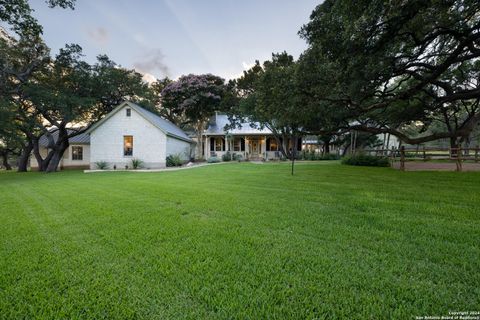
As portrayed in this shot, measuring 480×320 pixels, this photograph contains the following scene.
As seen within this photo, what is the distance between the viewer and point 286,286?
1.90m

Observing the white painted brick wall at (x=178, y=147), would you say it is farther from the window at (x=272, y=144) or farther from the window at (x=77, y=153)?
the window at (x=77, y=153)

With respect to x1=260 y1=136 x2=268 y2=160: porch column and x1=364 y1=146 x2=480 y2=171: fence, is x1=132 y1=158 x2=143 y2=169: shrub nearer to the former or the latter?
x1=260 y1=136 x2=268 y2=160: porch column

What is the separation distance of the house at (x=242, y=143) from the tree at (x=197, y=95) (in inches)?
68.2

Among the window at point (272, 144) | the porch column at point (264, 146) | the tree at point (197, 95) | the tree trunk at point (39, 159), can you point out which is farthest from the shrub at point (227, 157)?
the tree trunk at point (39, 159)

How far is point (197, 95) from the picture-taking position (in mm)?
24781

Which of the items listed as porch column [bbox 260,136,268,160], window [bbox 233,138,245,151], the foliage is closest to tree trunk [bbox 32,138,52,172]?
the foliage

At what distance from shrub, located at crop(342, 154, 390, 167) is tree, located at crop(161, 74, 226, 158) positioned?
16.6m

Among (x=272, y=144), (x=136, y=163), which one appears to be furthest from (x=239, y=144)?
(x=136, y=163)

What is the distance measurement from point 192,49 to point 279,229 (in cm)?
1573

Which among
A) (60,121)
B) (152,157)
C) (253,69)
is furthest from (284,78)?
(60,121)

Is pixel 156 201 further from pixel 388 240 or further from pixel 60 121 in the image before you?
pixel 60 121

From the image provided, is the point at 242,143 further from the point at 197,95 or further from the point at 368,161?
the point at 368,161

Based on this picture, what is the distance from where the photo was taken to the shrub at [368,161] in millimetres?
14198

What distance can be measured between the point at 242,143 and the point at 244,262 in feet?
76.1
